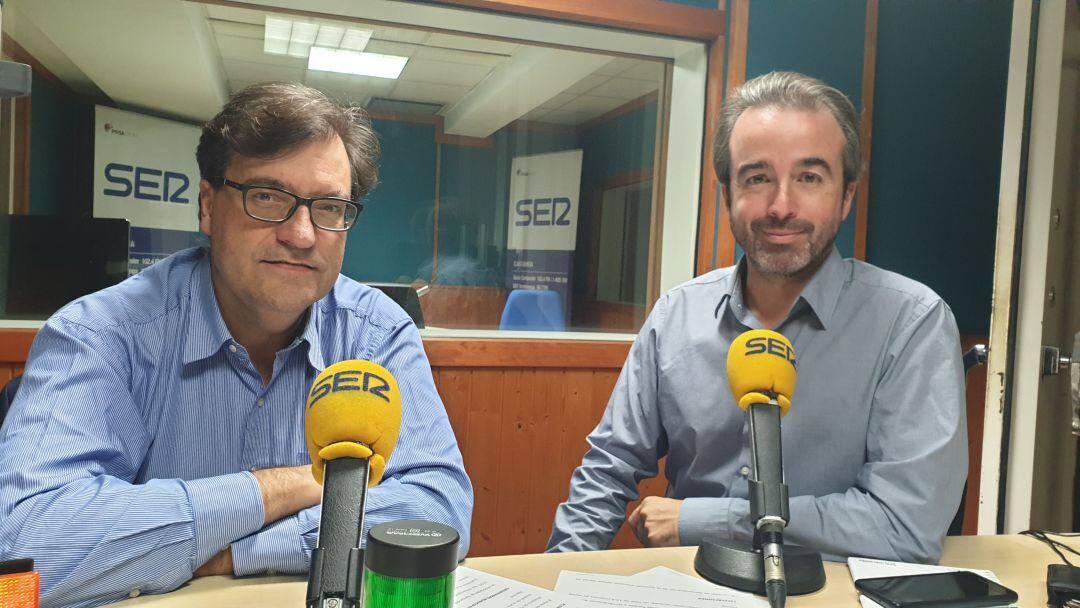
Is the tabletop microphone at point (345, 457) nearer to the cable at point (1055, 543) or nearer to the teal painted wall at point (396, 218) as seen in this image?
the cable at point (1055, 543)

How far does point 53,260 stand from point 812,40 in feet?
9.72

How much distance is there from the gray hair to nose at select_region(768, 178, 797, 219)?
0.14m

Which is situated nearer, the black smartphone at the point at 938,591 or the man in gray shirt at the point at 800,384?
the black smartphone at the point at 938,591

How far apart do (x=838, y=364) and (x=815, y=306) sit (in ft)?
0.41

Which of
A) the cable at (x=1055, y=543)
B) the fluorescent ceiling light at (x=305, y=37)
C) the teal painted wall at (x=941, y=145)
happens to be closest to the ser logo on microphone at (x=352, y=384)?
the cable at (x=1055, y=543)

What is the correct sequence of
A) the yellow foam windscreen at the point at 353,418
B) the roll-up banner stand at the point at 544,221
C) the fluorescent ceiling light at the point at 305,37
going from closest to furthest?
1. the yellow foam windscreen at the point at 353,418
2. the fluorescent ceiling light at the point at 305,37
3. the roll-up banner stand at the point at 544,221

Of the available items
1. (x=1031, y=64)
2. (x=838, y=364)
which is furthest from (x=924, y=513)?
(x=1031, y=64)

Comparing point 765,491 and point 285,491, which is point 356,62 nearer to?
point 285,491

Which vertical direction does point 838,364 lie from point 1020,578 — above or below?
above

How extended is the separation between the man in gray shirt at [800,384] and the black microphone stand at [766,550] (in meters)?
0.24

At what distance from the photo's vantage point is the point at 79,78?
115 inches

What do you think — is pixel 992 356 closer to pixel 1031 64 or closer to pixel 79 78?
pixel 1031 64

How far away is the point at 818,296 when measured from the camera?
5.26 ft

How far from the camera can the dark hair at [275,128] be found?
59.0 inches
